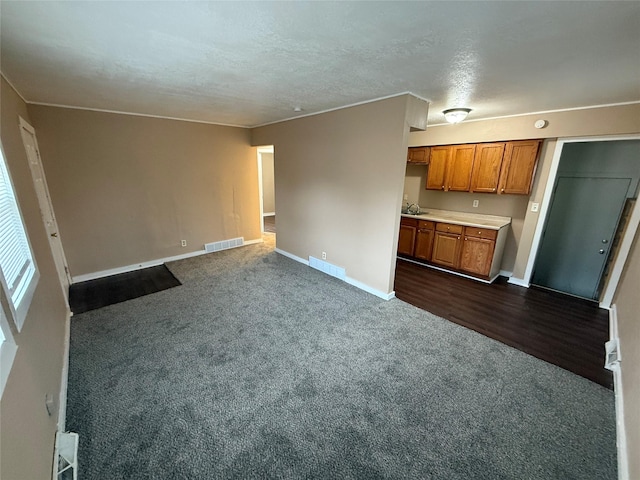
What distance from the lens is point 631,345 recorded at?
79.0 inches

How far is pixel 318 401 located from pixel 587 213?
456cm

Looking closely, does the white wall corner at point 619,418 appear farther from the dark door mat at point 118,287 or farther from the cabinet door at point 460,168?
the dark door mat at point 118,287

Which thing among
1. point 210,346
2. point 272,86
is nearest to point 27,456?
point 210,346

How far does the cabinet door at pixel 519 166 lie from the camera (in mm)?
3621

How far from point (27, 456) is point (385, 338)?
2.48 meters

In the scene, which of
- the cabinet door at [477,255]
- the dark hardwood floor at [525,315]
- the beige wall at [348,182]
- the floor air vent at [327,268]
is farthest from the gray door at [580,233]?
the floor air vent at [327,268]

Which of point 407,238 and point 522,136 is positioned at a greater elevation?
point 522,136

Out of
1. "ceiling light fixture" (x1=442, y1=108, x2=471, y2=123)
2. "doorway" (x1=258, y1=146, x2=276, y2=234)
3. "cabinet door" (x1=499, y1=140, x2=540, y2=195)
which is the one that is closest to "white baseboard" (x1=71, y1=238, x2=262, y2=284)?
"doorway" (x1=258, y1=146, x2=276, y2=234)

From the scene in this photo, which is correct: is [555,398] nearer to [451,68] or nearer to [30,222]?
[451,68]

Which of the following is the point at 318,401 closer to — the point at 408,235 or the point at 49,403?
the point at 49,403

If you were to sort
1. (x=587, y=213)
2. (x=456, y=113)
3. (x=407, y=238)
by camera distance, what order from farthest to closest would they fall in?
(x=407, y=238) → (x=587, y=213) → (x=456, y=113)

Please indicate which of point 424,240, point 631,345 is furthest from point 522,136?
point 631,345

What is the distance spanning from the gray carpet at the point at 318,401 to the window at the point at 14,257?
882 mm

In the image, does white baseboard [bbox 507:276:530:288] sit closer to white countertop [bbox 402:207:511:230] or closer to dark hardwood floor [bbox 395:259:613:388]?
dark hardwood floor [bbox 395:259:613:388]
